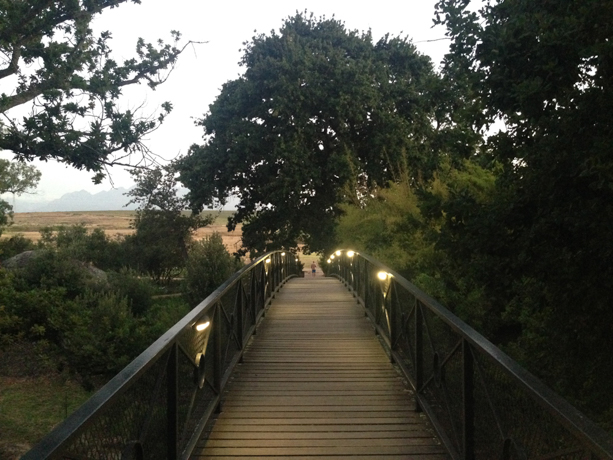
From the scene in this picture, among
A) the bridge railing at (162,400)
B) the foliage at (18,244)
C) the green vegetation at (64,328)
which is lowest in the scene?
the green vegetation at (64,328)

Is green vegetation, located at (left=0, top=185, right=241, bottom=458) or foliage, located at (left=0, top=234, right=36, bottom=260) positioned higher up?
foliage, located at (left=0, top=234, right=36, bottom=260)

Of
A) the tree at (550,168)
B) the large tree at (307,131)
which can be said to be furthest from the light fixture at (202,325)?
the large tree at (307,131)

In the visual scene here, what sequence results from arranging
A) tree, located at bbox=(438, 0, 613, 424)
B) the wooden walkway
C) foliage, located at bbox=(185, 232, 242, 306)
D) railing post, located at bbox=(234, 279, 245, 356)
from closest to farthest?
1. the wooden walkway
2. tree, located at bbox=(438, 0, 613, 424)
3. railing post, located at bbox=(234, 279, 245, 356)
4. foliage, located at bbox=(185, 232, 242, 306)

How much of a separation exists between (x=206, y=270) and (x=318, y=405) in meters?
15.9

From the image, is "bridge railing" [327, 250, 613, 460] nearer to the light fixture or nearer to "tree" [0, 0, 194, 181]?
the light fixture

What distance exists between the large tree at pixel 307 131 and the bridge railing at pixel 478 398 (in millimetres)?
18054

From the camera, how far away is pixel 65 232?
34844mm

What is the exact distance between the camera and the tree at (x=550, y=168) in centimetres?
514

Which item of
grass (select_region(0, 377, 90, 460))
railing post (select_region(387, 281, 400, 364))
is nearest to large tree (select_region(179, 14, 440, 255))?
grass (select_region(0, 377, 90, 460))

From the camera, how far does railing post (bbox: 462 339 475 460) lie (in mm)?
3361

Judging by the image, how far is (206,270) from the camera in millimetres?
20469

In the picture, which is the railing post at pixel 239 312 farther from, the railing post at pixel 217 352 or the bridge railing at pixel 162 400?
the railing post at pixel 217 352

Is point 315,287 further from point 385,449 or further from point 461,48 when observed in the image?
point 385,449

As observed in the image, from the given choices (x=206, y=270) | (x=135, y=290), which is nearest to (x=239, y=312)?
(x=206, y=270)
